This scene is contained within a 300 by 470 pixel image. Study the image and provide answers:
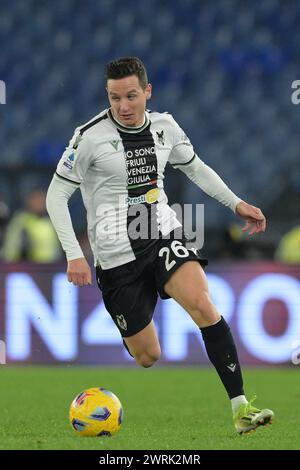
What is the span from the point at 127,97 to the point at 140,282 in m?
Answer: 0.92

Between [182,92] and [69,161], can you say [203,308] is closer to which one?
[69,161]

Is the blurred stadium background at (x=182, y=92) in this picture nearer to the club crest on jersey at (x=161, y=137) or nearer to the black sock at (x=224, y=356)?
the club crest on jersey at (x=161, y=137)

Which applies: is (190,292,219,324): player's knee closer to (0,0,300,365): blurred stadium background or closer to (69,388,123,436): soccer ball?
(69,388,123,436): soccer ball

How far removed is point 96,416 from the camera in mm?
5031

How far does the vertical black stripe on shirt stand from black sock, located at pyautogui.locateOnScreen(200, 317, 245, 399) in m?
0.55

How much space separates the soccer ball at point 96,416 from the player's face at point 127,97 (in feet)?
4.45

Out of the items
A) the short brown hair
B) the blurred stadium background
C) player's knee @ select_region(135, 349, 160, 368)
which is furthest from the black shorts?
the blurred stadium background

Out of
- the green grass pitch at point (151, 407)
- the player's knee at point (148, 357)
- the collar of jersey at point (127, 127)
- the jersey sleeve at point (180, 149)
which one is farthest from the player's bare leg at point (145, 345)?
the collar of jersey at point (127, 127)

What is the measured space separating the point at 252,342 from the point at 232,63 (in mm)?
4536

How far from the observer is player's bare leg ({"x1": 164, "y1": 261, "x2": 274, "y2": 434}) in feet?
16.5

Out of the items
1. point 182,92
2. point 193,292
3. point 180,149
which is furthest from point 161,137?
point 182,92

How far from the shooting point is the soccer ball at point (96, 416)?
504cm

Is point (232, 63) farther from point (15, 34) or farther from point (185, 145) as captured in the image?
point (185, 145)
